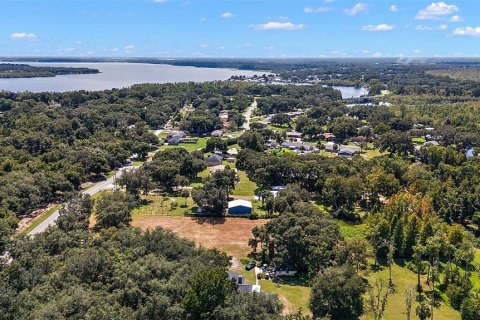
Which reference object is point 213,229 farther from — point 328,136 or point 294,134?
point 328,136

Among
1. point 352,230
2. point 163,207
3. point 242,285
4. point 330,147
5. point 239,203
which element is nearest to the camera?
point 242,285

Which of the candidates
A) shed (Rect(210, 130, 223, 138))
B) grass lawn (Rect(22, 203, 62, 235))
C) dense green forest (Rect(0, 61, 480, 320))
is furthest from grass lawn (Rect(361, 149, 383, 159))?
grass lawn (Rect(22, 203, 62, 235))

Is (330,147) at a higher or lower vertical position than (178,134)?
lower

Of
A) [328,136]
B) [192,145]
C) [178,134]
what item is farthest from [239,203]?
[328,136]

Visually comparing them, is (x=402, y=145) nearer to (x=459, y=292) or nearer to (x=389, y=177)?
(x=389, y=177)

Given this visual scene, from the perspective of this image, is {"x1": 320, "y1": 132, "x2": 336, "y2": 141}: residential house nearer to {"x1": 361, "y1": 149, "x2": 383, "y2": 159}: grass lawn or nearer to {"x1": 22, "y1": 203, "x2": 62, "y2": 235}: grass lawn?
{"x1": 361, "y1": 149, "x2": 383, "y2": 159}: grass lawn

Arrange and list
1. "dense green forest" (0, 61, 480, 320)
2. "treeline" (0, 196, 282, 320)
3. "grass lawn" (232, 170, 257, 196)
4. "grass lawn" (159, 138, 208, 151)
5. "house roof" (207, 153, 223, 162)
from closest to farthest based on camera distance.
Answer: "treeline" (0, 196, 282, 320)
"dense green forest" (0, 61, 480, 320)
"grass lawn" (232, 170, 257, 196)
"house roof" (207, 153, 223, 162)
"grass lawn" (159, 138, 208, 151)

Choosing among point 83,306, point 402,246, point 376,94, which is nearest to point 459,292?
point 402,246
